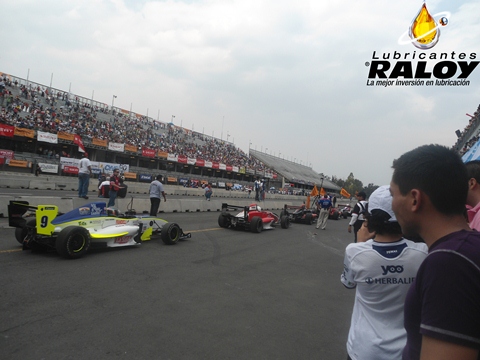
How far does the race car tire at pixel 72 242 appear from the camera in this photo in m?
5.74

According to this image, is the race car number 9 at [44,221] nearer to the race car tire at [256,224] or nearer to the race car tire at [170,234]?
the race car tire at [170,234]

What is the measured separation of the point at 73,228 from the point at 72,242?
→ 0.88ft

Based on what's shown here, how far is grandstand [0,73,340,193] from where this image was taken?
29016 millimetres

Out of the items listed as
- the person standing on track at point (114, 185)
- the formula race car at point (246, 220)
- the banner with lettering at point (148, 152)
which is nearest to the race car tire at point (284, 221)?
the formula race car at point (246, 220)

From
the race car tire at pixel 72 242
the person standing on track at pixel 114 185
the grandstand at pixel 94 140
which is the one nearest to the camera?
the race car tire at pixel 72 242

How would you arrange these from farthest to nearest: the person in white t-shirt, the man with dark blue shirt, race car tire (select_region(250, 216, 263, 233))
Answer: the person in white t-shirt, race car tire (select_region(250, 216, 263, 233)), the man with dark blue shirt

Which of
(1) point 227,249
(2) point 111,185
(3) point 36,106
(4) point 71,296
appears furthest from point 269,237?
(3) point 36,106

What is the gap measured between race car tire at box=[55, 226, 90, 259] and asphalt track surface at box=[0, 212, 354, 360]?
5.8 inches

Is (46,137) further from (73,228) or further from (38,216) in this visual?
(73,228)

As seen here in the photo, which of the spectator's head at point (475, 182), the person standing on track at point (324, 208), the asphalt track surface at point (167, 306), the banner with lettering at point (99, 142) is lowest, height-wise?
the asphalt track surface at point (167, 306)

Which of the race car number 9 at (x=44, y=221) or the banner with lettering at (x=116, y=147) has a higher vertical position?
the banner with lettering at (x=116, y=147)

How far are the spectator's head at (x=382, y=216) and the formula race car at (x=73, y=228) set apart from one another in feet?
18.2

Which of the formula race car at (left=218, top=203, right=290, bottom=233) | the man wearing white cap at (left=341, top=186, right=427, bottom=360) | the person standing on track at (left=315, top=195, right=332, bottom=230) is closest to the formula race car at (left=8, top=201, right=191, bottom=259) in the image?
the formula race car at (left=218, top=203, right=290, bottom=233)

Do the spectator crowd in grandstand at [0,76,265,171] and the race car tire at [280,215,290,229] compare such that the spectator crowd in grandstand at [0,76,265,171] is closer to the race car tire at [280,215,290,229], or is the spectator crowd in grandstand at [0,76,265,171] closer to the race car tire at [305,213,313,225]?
the race car tire at [305,213,313,225]
